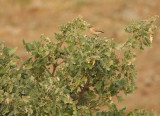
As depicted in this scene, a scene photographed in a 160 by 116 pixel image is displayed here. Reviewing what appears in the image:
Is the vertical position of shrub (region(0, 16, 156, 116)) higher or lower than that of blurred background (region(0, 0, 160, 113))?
lower

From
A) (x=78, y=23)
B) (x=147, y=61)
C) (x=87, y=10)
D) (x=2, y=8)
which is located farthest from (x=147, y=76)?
(x=78, y=23)

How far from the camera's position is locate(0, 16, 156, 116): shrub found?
3.89m

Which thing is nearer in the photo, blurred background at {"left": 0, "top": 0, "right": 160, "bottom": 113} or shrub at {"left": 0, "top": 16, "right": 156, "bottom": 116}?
shrub at {"left": 0, "top": 16, "right": 156, "bottom": 116}

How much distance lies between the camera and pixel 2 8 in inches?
593

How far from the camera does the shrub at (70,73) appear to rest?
3.89m

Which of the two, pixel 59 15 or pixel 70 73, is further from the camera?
pixel 59 15

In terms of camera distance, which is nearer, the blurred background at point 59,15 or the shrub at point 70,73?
the shrub at point 70,73

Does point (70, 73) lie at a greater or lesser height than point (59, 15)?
lesser

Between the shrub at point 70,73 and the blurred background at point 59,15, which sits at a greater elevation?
the blurred background at point 59,15

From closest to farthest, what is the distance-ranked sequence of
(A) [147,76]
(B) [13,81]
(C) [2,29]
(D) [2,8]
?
(B) [13,81] < (A) [147,76] < (C) [2,29] < (D) [2,8]

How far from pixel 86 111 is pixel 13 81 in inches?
31.3

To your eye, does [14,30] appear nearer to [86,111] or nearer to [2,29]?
[2,29]

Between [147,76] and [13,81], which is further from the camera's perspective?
[147,76]

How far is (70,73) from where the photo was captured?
4.20 meters
